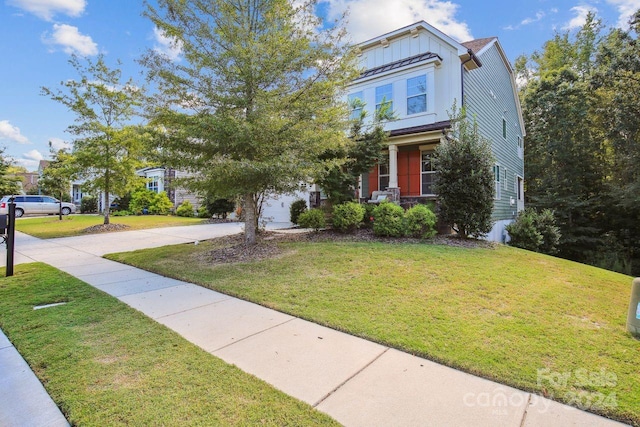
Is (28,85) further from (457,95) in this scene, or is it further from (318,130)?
(457,95)

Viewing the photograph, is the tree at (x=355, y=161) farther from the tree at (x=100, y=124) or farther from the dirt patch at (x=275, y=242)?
the tree at (x=100, y=124)

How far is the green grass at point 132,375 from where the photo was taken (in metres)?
2.10

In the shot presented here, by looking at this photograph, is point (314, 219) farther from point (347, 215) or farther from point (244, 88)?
point (244, 88)

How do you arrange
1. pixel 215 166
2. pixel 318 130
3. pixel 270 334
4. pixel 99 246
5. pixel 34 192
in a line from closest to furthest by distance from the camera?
1. pixel 270 334
2. pixel 215 166
3. pixel 318 130
4. pixel 99 246
5. pixel 34 192

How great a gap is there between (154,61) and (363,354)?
747cm

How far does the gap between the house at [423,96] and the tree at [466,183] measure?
1166 mm

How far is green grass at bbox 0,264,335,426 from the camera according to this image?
2.10 meters

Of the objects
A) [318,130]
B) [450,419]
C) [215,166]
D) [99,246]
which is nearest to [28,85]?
[99,246]

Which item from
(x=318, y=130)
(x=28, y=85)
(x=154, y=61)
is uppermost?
(x=28, y=85)

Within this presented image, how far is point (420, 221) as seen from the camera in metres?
9.10

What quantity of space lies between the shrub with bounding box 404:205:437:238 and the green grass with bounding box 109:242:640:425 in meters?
1.30

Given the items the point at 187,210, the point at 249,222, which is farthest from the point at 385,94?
the point at 187,210

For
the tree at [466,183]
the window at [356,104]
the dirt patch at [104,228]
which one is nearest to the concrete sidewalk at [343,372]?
the tree at [466,183]

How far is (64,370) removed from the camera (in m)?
2.65
